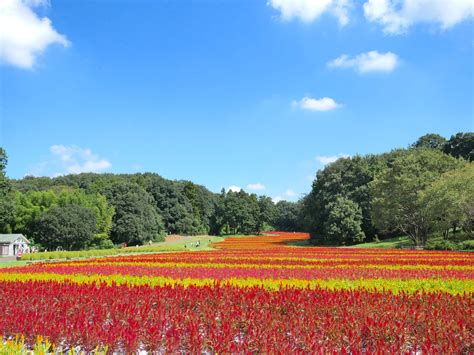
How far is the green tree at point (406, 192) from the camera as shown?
4044 cm

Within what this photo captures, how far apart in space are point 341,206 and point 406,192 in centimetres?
1190

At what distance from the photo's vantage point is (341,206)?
5184 centimetres

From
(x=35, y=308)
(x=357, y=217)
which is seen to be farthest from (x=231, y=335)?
(x=357, y=217)

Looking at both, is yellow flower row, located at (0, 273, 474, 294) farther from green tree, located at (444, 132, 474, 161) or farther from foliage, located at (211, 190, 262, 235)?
foliage, located at (211, 190, 262, 235)

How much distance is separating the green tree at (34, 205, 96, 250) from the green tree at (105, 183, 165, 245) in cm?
1017

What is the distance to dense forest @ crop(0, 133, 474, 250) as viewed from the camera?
124 ft

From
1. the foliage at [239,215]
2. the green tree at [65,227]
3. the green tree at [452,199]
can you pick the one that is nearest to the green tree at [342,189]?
the green tree at [452,199]

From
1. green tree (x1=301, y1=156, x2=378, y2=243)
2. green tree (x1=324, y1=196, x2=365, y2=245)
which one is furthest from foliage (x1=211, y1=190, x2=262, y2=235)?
green tree (x1=324, y1=196, x2=365, y2=245)

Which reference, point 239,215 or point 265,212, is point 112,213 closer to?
point 239,215

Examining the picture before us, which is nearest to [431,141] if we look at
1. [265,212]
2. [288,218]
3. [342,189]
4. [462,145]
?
[462,145]

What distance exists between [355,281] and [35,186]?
85889 millimetres

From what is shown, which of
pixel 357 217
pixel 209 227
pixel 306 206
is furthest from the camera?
pixel 209 227

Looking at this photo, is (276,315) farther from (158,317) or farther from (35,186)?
(35,186)

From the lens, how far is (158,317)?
7.49 m
